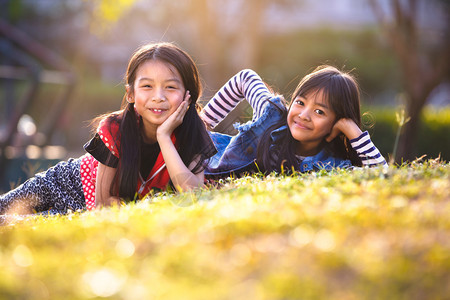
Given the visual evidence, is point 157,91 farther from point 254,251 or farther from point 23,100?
point 23,100

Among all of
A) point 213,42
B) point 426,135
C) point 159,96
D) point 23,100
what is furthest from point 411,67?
point 213,42

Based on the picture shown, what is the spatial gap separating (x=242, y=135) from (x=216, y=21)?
11.6 metres

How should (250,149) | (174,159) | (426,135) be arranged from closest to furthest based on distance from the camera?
1. (174,159)
2. (250,149)
3. (426,135)

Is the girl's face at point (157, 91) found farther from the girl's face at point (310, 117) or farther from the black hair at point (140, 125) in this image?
the girl's face at point (310, 117)

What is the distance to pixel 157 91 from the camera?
4.35m

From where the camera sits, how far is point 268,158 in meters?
4.73

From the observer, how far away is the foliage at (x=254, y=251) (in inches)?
68.7

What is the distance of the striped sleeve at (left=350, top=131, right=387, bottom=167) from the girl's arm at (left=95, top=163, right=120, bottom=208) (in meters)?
1.95

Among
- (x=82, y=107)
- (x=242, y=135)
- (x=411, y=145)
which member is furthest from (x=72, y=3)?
(x=242, y=135)

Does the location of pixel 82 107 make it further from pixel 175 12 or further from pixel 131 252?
pixel 131 252

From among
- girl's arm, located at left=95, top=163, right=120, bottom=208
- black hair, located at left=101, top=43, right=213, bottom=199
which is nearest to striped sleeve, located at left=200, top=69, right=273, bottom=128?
black hair, located at left=101, top=43, right=213, bottom=199

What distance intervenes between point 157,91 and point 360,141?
1.68 metres

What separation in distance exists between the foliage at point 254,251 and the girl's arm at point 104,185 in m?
1.43

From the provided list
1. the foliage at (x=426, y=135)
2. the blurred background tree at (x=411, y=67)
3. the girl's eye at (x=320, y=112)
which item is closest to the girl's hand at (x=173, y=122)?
the girl's eye at (x=320, y=112)
